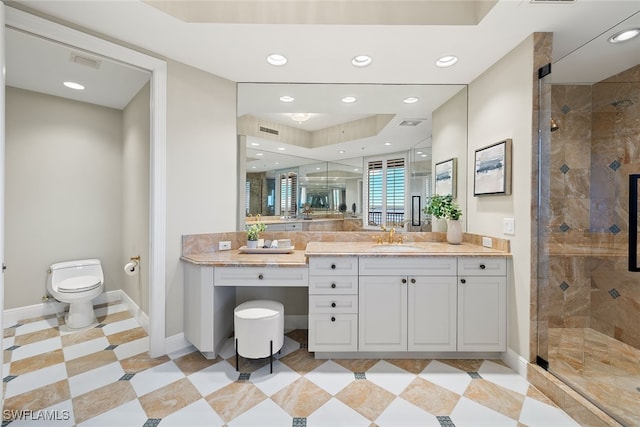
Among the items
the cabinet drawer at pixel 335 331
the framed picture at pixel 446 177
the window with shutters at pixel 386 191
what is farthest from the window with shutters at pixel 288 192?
the framed picture at pixel 446 177

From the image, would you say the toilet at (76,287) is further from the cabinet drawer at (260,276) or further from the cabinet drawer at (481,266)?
the cabinet drawer at (481,266)

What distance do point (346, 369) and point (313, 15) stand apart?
2.43 m

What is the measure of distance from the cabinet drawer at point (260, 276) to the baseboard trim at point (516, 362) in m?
1.62

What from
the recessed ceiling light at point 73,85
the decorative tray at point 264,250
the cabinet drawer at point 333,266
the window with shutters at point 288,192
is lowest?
the cabinet drawer at point 333,266


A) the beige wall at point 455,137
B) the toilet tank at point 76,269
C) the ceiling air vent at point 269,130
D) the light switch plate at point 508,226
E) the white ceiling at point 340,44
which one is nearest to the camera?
the white ceiling at point 340,44

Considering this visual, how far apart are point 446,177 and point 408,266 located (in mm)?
1072

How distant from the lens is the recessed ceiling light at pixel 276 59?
2087 millimetres

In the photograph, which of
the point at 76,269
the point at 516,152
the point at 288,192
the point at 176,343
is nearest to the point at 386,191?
the point at 288,192

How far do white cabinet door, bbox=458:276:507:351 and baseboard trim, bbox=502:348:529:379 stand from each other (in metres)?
0.05

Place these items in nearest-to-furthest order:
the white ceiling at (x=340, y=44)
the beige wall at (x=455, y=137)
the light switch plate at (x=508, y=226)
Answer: the white ceiling at (x=340, y=44), the light switch plate at (x=508, y=226), the beige wall at (x=455, y=137)

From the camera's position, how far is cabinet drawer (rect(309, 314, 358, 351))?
2.07 m

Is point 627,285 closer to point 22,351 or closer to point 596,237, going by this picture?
point 596,237

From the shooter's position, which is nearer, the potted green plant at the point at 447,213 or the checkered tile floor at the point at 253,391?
the checkered tile floor at the point at 253,391

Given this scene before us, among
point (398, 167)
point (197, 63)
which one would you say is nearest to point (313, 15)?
point (197, 63)
